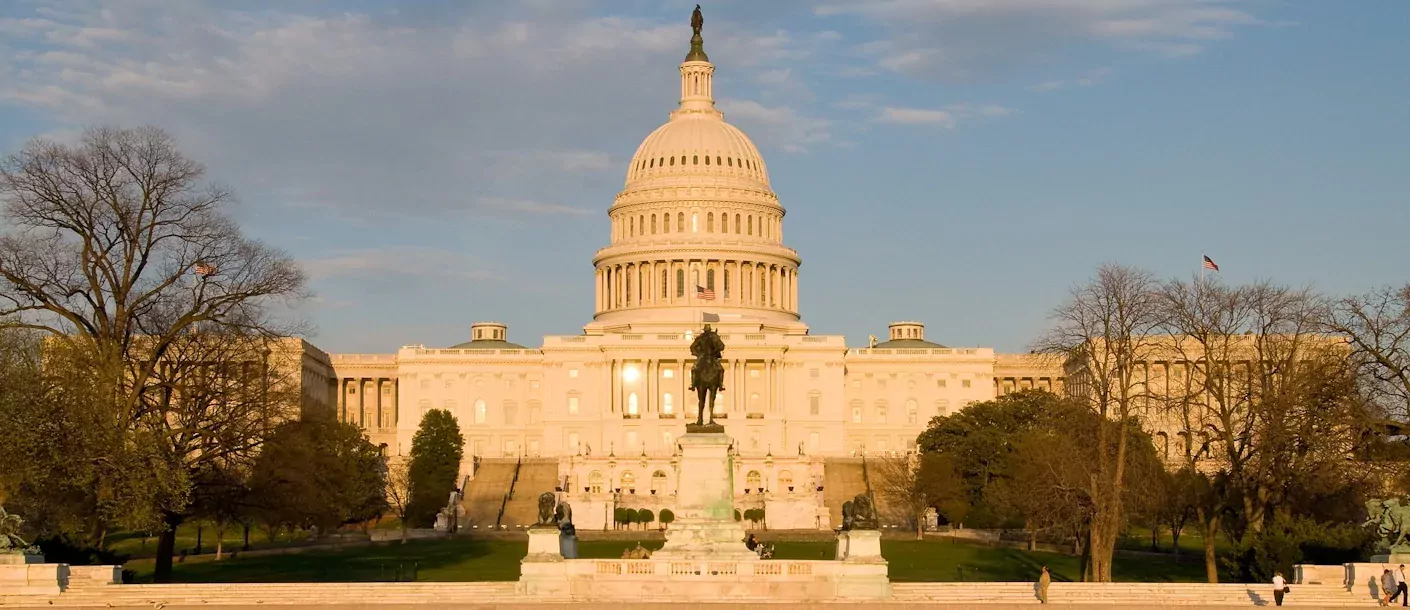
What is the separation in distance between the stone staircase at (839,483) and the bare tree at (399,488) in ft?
79.9

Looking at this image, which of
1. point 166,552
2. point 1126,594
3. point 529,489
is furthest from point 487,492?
point 1126,594

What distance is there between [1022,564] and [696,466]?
25.9 m

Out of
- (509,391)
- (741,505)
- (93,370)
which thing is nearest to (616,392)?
(509,391)

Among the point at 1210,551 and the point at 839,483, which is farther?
the point at 839,483

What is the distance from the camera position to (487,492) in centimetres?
12356

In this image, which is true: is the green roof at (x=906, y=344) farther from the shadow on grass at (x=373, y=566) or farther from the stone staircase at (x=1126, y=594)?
the stone staircase at (x=1126, y=594)

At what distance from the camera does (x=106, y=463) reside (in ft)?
183

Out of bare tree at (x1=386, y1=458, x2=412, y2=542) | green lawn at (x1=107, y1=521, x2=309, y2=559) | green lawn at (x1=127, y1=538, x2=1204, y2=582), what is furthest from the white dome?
green lawn at (x1=127, y1=538, x2=1204, y2=582)

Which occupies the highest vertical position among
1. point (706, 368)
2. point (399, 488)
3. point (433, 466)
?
point (706, 368)

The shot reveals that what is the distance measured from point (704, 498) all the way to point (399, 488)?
220ft

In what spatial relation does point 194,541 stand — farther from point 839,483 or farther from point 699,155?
point 699,155

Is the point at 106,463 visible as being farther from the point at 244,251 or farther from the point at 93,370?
the point at 244,251

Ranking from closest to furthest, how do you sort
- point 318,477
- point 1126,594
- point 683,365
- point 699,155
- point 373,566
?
point 1126,594 → point 373,566 → point 318,477 → point 683,365 → point 699,155

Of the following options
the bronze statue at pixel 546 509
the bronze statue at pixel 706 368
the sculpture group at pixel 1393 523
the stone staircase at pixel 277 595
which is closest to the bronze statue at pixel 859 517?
the bronze statue at pixel 706 368
